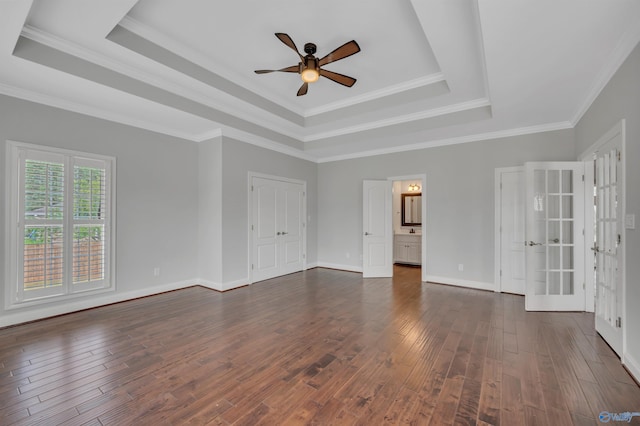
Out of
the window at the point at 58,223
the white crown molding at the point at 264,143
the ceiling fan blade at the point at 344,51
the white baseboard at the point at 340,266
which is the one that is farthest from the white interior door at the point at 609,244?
the window at the point at 58,223

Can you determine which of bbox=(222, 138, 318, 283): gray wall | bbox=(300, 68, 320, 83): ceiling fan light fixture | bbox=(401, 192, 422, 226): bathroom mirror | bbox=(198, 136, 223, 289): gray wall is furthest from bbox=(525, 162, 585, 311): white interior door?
bbox=(198, 136, 223, 289): gray wall

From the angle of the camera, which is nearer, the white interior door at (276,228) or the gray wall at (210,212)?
the gray wall at (210,212)

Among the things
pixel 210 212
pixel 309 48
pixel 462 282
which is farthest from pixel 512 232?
pixel 210 212

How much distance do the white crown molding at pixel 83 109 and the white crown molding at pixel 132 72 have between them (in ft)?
3.38

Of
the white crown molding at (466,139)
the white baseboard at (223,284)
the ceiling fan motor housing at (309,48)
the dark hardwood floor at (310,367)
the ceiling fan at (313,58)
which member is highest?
the ceiling fan motor housing at (309,48)

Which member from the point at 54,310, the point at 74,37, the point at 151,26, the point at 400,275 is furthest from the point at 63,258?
the point at 400,275

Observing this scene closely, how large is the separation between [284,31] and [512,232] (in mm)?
4515

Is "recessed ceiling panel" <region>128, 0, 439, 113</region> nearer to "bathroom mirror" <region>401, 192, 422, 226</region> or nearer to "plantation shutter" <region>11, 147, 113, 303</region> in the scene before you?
"plantation shutter" <region>11, 147, 113, 303</region>

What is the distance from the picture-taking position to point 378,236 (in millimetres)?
5918

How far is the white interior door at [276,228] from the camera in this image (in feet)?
17.8

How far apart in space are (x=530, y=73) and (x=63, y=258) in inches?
230

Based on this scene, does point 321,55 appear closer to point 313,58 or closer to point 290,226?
point 313,58

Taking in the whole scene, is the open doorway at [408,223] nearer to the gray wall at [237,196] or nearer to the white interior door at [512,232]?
the white interior door at [512,232]

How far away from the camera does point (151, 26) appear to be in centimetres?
282
